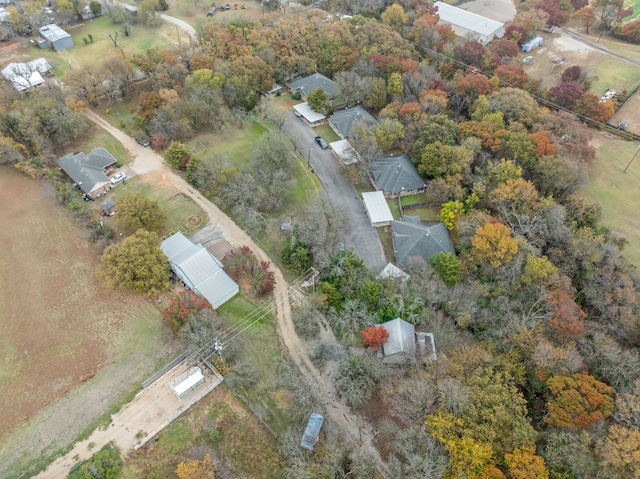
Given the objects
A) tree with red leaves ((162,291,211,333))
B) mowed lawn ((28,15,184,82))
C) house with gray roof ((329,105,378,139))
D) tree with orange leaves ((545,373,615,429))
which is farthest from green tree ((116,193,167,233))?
mowed lawn ((28,15,184,82))

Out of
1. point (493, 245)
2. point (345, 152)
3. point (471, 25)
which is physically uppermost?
point (471, 25)

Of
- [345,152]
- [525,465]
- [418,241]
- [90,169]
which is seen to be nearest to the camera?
[525,465]

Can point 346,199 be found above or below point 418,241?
below

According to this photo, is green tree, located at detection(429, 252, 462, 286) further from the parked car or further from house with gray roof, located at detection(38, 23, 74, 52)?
house with gray roof, located at detection(38, 23, 74, 52)

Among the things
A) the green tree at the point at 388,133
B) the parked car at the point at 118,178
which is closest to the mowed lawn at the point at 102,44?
the parked car at the point at 118,178

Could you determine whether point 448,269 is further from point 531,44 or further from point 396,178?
point 531,44

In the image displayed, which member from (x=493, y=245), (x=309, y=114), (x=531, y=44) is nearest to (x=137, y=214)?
(x=309, y=114)
